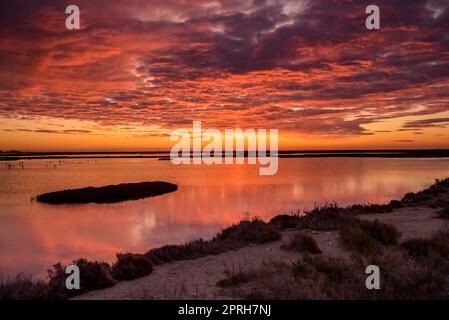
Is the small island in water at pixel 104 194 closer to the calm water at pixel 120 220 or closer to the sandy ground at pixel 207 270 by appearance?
the calm water at pixel 120 220

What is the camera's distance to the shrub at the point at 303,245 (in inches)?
485

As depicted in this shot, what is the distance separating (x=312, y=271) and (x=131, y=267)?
500cm

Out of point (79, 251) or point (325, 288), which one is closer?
point (325, 288)

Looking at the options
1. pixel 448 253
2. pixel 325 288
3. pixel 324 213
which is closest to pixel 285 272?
pixel 325 288

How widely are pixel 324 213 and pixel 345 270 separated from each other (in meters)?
9.00

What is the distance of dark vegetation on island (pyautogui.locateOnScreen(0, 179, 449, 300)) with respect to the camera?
813 cm

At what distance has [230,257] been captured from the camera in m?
12.5

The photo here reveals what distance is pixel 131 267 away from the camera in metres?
10.7

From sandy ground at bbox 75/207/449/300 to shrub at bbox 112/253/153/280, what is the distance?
0.28m

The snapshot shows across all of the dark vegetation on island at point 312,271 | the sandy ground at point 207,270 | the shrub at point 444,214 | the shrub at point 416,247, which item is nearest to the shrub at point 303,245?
the dark vegetation on island at point 312,271

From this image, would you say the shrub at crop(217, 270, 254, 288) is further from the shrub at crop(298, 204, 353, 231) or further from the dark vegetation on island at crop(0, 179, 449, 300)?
the shrub at crop(298, 204, 353, 231)

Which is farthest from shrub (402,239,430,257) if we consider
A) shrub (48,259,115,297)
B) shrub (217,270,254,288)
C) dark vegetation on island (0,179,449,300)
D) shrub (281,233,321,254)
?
shrub (48,259,115,297)

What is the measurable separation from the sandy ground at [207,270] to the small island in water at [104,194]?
27548 millimetres
